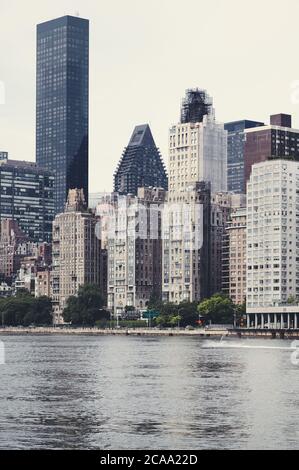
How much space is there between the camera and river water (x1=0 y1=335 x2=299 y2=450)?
232 feet

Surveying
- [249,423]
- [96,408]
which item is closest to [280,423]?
[249,423]

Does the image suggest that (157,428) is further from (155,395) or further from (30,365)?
(30,365)

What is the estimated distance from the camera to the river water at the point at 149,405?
2778 inches

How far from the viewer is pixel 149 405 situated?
293 ft

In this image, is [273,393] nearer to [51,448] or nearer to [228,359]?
[51,448]

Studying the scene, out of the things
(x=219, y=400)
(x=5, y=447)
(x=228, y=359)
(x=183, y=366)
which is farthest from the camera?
(x=228, y=359)

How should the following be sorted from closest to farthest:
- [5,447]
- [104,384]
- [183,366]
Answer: [5,447], [104,384], [183,366]

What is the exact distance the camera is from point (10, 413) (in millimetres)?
83688

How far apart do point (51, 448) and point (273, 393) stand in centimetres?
3613

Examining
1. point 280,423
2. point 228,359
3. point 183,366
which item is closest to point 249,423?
point 280,423

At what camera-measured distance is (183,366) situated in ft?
464

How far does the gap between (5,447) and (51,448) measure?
2471mm

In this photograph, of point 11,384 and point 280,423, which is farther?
point 11,384

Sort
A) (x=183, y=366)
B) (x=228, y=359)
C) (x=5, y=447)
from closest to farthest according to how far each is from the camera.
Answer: (x=5, y=447)
(x=183, y=366)
(x=228, y=359)
